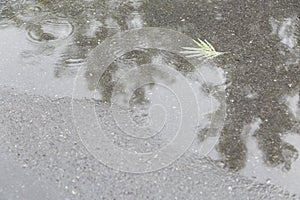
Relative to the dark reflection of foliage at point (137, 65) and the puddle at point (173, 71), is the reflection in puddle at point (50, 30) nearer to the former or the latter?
the puddle at point (173, 71)

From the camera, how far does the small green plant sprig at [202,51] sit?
11.2 ft

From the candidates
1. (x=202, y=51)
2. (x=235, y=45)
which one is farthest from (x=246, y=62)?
(x=202, y=51)

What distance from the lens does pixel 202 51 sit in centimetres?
344

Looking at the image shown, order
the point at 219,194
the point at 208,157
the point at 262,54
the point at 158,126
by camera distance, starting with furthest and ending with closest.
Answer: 1. the point at 262,54
2. the point at 158,126
3. the point at 208,157
4. the point at 219,194

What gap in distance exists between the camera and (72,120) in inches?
118

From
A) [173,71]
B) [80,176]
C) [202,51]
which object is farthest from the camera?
[202,51]

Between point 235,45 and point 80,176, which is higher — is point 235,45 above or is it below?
above

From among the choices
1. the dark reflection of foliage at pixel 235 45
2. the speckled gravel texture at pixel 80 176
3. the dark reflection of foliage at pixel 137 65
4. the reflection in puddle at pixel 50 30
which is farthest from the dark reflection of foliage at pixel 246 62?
the reflection in puddle at pixel 50 30

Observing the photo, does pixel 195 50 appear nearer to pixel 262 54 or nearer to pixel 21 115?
pixel 262 54

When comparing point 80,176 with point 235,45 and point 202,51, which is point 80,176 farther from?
point 235,45

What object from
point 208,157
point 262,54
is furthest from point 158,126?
point 262,54

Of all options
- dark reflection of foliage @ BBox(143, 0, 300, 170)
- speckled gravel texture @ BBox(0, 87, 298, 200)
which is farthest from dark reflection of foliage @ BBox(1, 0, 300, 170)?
speckled gravel texture @ BBox(0, 87, 298, 200)

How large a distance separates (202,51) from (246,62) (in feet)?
1.21

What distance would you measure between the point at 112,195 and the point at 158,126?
618mm
